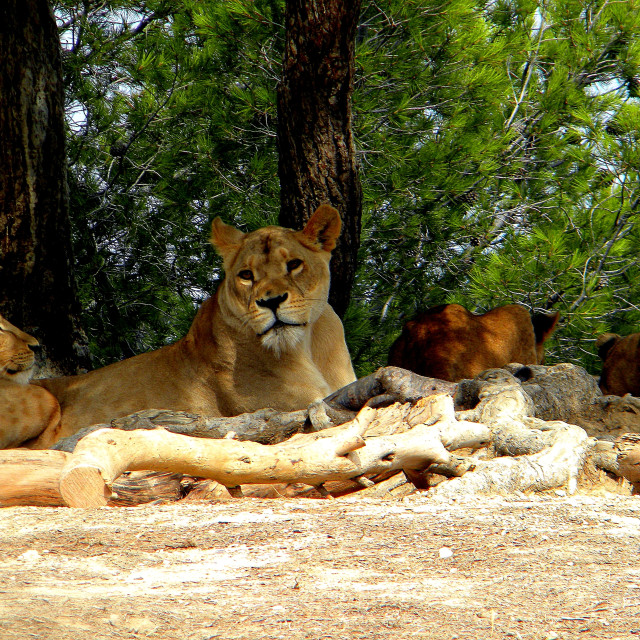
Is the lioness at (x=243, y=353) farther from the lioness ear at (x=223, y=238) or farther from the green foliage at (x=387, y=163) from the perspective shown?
the green foliage at (x=387, y=163)

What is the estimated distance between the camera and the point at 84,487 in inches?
108

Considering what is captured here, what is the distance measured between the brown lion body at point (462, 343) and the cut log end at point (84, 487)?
3713 mm

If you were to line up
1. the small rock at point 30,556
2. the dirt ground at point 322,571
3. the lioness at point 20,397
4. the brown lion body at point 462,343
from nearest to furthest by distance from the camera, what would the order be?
the dirt ground at point 322,571 < the small rock at point 30,556 < the lioness at point 20,397 < the brown lion body at point 462,343

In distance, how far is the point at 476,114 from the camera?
8.59m

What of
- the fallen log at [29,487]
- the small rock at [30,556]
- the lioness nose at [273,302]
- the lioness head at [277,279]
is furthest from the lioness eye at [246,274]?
the small rock at [30,556]

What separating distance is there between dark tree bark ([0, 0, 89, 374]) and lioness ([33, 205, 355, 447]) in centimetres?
90

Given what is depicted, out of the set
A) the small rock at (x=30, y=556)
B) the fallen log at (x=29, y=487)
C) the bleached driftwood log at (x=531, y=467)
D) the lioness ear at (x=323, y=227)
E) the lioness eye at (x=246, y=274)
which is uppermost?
the lioness ear at (x=323, y=227)

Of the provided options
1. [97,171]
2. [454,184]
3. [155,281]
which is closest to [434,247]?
[454,184]

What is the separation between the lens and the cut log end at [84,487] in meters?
2.70

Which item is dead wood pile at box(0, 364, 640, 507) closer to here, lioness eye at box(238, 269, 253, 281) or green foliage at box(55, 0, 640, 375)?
lioness eye at box(238, 269, 253, 281)

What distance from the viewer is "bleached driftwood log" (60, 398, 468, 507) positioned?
275 centimetres

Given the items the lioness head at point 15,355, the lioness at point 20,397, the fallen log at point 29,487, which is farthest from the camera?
the lioness head at point 15,355

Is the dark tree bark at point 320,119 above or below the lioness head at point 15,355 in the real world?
above

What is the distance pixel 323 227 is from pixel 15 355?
200 centimetres
